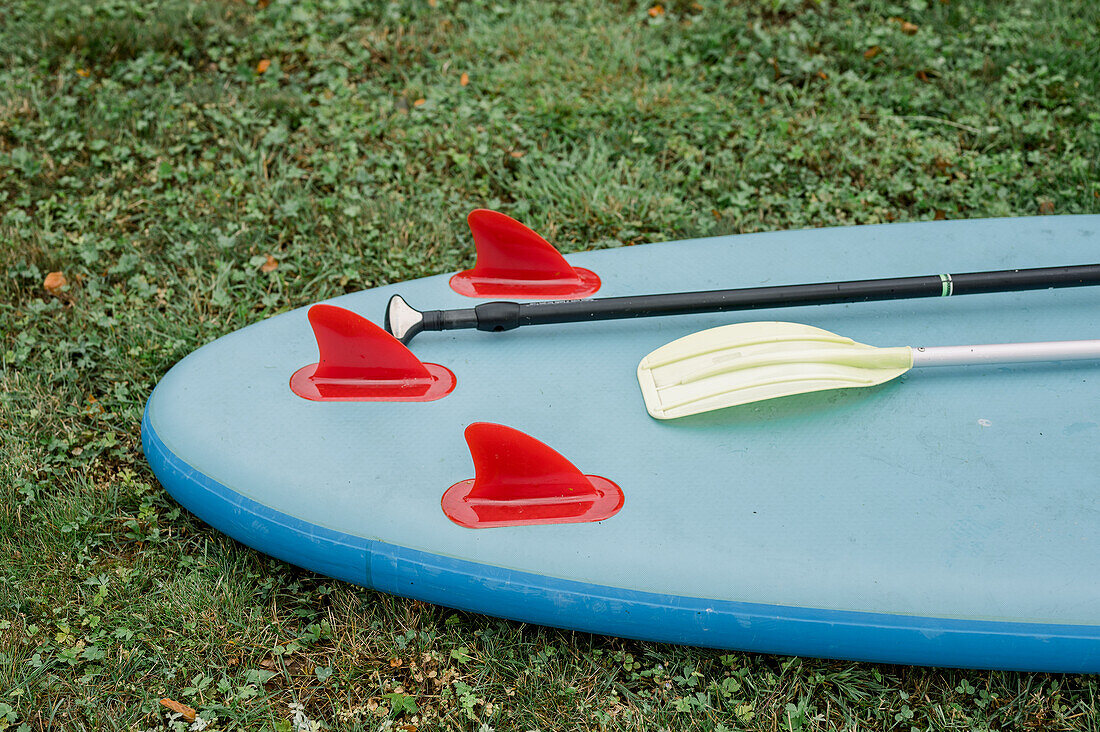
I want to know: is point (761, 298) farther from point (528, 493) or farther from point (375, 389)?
point (375, 389)

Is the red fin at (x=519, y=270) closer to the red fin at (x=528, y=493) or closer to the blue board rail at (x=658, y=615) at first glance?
the red fin at (x=528, y=493)

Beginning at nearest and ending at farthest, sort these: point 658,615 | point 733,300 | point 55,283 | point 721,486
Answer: point 658,615
point 721,486
point 733,300
point 55,283

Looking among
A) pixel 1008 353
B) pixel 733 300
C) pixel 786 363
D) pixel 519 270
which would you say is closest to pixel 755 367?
pixel 786 363

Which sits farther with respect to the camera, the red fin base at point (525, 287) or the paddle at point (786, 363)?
the red fin base at point (525, 287)

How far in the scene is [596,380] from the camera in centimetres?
185

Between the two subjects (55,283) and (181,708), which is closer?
(181,708)

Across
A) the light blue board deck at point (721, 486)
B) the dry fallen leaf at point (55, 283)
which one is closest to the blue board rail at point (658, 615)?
the light blue board deck at point (721, 486)

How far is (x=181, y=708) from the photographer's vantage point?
1.62m

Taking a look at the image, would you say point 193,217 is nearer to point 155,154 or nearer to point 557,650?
point 155,154

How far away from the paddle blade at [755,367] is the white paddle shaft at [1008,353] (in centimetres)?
5

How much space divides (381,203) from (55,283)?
0.92 metres

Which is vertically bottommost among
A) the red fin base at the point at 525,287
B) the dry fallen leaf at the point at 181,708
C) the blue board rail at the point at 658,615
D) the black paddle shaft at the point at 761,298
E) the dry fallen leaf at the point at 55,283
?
the dry fallen leaf at the point at 181,708

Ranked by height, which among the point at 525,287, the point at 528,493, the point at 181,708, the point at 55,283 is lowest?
the point at 181,708

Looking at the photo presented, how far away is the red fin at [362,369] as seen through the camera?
5.84 feet
